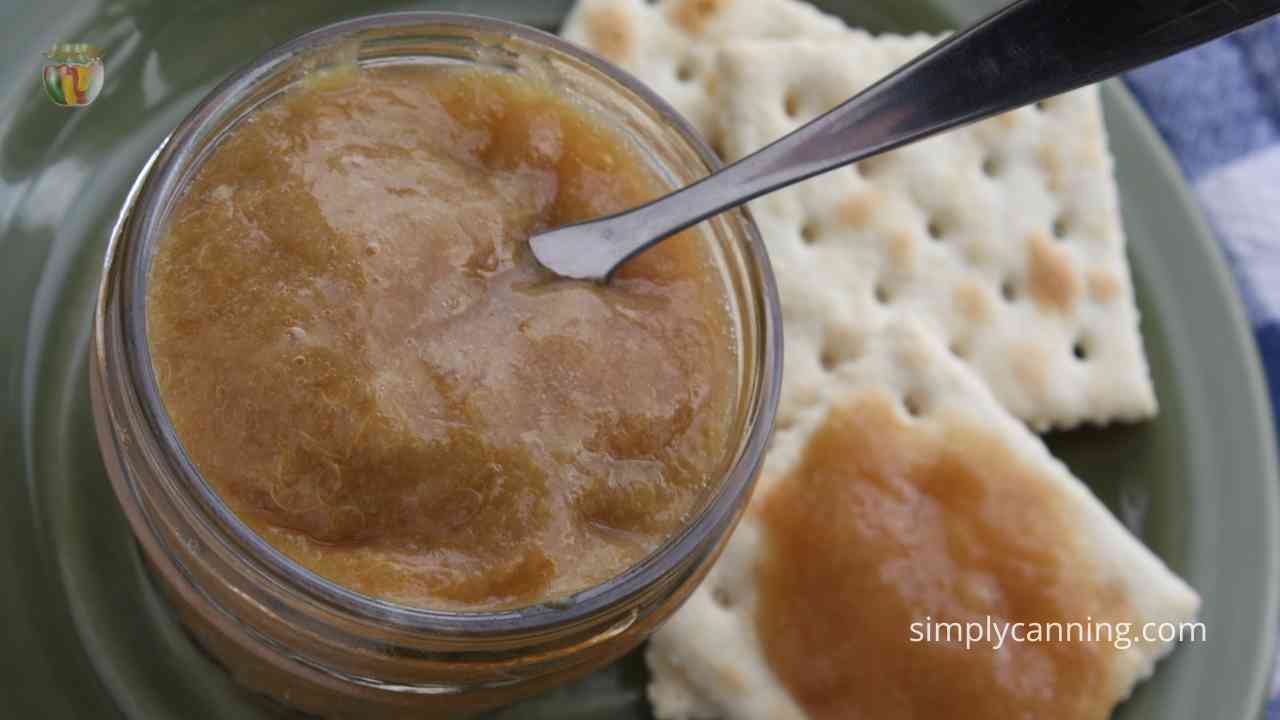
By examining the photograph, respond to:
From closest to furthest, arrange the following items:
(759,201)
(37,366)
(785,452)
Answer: (37,366) < (785,452) < (759,201)

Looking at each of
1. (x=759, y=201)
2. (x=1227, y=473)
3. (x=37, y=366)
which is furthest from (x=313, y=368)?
(x=1227, y=473)

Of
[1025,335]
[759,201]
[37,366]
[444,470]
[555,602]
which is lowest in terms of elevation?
[555,602]

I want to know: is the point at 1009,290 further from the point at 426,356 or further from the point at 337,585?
the point at 337,585

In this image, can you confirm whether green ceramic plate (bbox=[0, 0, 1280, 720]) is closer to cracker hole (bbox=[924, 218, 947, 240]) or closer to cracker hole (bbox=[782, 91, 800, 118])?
cracker hole (bbox=[782, 91, 800, 118])

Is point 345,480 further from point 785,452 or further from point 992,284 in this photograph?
point 992,284
